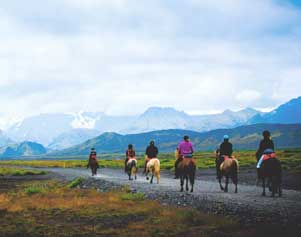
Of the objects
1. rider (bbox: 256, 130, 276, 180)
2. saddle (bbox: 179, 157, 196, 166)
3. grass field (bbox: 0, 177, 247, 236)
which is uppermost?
rider (bbox: 256, 130, 276, 180)

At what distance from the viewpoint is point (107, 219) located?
19.3 metres

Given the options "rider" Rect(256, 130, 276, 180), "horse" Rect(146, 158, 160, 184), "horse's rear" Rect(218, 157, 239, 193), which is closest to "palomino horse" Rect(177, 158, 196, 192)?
"horse's rear" Rect(218, 157, 239, 193)

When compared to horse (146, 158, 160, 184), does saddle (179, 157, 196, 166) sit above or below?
above

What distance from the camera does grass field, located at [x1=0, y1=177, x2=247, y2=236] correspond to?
16.0m

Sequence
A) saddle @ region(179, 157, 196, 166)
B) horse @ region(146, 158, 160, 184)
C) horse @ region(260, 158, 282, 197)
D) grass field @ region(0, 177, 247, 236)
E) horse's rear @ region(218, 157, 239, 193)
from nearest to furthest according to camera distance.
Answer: grass field @ region(0, 177, 247, 236) → horse @ region(260, 158, 282, 197) → horse's rear @ region(218, 157, 239, 193) → saddle @ region(179, 157, 196, 166) → horse @ region(146, 158, 160, 184)

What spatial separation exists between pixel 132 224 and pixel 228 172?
1209 centimetres

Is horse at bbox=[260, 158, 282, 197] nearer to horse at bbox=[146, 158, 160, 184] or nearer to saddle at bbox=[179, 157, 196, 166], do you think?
saddle at bbox=[179, 157, 196, 166]

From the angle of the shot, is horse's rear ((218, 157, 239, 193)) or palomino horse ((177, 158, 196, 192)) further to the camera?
palomino horse ((177, 158, 196, 192))

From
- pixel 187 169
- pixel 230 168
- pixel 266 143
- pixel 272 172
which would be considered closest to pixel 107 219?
pixel 187 169

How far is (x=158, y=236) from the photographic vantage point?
15078mm

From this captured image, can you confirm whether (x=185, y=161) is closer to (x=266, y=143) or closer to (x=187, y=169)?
(x=187, y=169)

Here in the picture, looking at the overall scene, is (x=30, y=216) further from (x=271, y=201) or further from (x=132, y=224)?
(x=271, y=201)

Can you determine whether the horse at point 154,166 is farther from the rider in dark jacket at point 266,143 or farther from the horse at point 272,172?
the horse at point 272,172

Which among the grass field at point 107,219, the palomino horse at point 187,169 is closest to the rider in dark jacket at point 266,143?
the palomino horse at point 187,169
